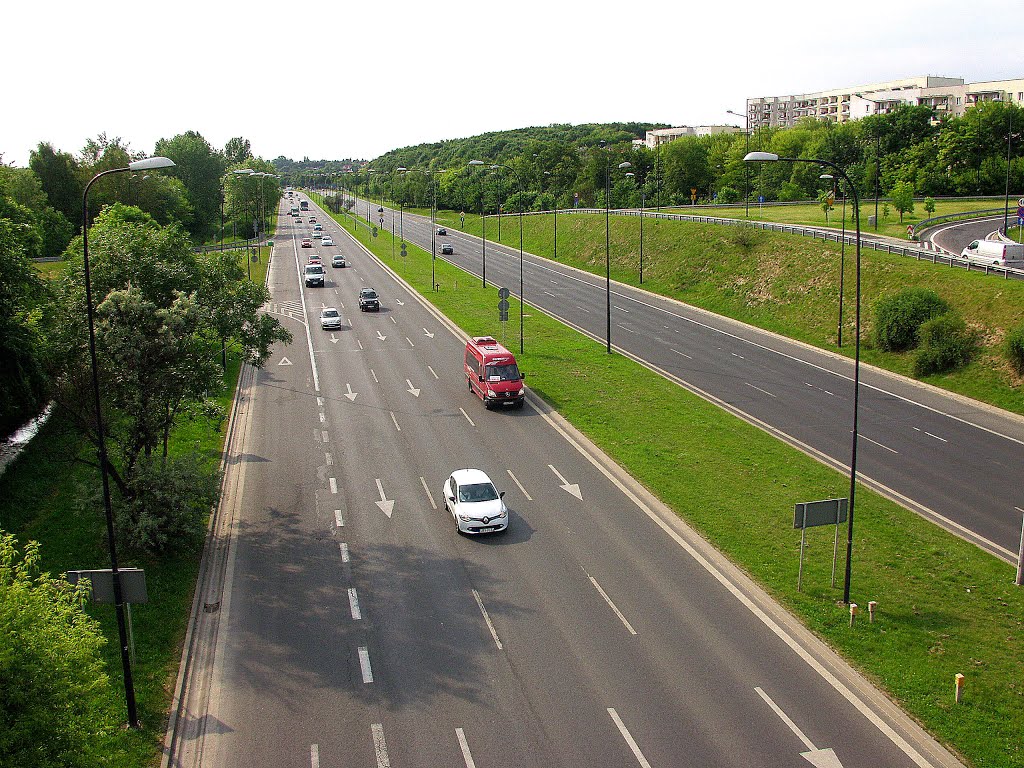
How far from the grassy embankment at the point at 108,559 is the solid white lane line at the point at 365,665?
12.3ft

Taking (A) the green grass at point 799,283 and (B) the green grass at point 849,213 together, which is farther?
(B) the green grass at point 849,213

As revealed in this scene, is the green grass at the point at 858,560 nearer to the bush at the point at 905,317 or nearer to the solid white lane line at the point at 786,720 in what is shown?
the solid white lane line at the point at 786,720

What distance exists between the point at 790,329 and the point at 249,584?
4193 centimetres

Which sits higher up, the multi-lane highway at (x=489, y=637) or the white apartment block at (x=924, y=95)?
the white apartment block at (x=924, y=95)

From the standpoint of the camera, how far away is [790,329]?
54219 mm

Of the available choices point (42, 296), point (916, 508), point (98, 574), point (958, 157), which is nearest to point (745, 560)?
point (916, 508)

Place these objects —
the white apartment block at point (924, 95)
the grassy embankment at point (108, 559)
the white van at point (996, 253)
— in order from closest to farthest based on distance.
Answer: the grassy embankment at point (108, 559) → the white van at point (996, 253) → the white apartment block at point (924, 95)

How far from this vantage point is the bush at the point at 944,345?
Result: 4297 centimetres

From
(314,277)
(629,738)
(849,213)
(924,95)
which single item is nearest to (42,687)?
(629,738)

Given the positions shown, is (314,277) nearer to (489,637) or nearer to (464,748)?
(489,637)

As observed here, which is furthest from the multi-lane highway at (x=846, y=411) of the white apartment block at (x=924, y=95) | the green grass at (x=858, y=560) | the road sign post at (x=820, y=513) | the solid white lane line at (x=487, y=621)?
the white apartment block at (x=924, y=95)

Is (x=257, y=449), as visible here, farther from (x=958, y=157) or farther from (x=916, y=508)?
(x=958, y=157)

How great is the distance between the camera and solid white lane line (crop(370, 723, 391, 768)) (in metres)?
14.3

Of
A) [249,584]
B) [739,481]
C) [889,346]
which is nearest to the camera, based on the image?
[249,584]
